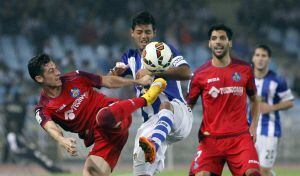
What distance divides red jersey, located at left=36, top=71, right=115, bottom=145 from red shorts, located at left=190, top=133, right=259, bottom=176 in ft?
4.09

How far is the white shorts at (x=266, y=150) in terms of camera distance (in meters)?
12.3

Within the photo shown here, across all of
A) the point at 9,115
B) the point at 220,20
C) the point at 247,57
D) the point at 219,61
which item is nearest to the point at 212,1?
the point at 220,20

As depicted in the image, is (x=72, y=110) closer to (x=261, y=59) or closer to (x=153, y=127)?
(x=153, y=127)

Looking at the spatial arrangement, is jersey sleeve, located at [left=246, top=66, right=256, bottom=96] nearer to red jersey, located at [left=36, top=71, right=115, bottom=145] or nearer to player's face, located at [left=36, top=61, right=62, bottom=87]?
red jersey, located at [left=36, top=71, right=115, bottom=145]

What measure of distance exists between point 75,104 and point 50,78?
401 mm

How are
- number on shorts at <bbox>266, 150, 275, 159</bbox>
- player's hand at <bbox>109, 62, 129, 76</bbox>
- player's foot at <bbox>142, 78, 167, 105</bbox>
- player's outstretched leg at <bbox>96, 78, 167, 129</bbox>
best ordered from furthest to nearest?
1. number on shorts at <bbox>266, 150, 275, 159</bbox>
2. player's hand at <bbox>109, 62, 129, 76</bbox>
3. player's foot at <bbox>142, 78, 167, 105</bbox>
4. player's outstretched leg at <bbox>96, 78, 167, 129</bbox>

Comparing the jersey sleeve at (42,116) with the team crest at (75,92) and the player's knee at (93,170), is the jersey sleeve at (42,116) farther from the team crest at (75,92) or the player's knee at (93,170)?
the player's knee at (93,170)

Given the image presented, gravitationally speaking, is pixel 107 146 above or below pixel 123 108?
below

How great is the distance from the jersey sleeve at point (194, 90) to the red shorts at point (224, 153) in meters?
0.51

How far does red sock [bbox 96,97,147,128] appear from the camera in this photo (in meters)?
8.30

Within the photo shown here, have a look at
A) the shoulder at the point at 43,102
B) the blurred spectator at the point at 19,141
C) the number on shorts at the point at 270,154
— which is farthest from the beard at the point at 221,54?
the blurred spectator at the point at 19,141

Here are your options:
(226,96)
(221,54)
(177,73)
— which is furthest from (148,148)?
(221,54)

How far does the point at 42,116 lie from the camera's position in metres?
9.08

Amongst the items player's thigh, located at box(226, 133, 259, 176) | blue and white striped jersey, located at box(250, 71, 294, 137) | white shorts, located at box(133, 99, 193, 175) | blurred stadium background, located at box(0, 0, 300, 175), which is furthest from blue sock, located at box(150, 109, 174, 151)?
blurred stadium background, located at box(0, 0, 300, 175)
